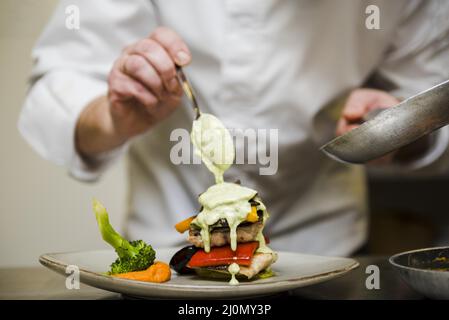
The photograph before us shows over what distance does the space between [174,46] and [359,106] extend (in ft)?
1.71

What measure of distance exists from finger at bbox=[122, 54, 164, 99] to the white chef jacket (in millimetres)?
319

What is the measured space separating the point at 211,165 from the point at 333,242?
0.74 meters

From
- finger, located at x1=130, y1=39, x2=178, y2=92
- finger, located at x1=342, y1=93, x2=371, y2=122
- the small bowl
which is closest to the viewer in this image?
the small bowl

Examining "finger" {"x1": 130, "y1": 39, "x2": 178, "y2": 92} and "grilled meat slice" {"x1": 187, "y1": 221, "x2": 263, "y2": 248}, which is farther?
"finger" {"x1": 130, "y1": 39, "x2": 178, "y2": 92}

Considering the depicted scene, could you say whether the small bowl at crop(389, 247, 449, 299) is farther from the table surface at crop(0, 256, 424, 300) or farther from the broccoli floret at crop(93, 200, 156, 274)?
the broccoli floret at crop(93, 200, 156, 274)

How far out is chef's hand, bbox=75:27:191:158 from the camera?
1.25m

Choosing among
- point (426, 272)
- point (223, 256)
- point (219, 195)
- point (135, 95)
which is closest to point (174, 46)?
point (135, 95)

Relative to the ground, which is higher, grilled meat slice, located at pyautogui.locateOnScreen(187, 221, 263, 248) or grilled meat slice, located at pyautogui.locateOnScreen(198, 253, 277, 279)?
grilled meat slice, located at pyautogui.locateOnScreen(187, 221, 263, 248)

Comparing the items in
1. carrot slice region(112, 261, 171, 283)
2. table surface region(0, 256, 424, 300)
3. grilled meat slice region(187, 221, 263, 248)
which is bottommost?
table surface region(0, 256, 424, 300)

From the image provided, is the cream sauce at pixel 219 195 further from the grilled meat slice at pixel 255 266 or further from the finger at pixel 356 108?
the finger at pixel 356 108

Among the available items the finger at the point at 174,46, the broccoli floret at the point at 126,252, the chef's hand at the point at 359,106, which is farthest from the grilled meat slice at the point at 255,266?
the chef's hand at the point at 359,106

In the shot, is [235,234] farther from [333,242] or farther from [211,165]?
[333,242]

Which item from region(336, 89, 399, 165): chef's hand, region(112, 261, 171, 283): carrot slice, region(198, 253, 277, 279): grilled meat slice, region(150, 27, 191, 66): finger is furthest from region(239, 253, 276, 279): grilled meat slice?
region(336, 89, 399, 165): chef's hand
